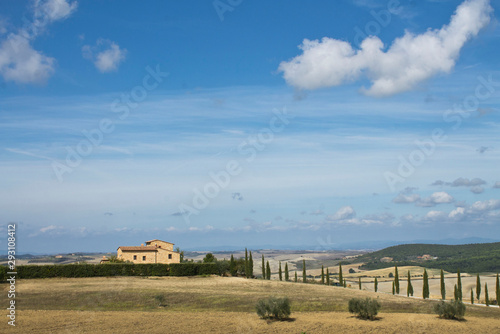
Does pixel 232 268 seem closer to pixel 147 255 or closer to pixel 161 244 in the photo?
pixel 147 255

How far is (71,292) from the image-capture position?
42.3m

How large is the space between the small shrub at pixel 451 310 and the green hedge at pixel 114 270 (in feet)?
113

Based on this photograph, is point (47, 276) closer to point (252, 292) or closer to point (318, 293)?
point (252, 292)

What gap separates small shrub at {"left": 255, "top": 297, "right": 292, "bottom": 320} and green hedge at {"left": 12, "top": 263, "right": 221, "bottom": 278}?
2977 cm

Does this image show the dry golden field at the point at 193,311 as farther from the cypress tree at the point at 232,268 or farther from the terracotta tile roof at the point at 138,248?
the terracotta tile roof at the point at 138,248

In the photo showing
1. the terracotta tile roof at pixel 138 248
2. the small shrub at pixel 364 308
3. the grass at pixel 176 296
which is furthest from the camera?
the terracotta tile roof at pixel 138 248

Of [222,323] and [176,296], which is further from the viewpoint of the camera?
[176,296]

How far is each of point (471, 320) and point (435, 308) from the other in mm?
2444

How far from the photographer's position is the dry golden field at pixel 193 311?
26719 mm

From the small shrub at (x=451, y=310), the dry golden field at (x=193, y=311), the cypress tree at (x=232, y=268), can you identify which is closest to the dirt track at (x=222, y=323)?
the dry golden field at (x=193, y=311)

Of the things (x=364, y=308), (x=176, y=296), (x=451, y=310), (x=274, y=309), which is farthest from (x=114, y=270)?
(x=451, y=310)

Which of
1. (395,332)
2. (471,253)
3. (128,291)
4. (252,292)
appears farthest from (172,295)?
(471,253)

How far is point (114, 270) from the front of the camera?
5591cm

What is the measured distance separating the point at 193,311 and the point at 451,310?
18.4m
